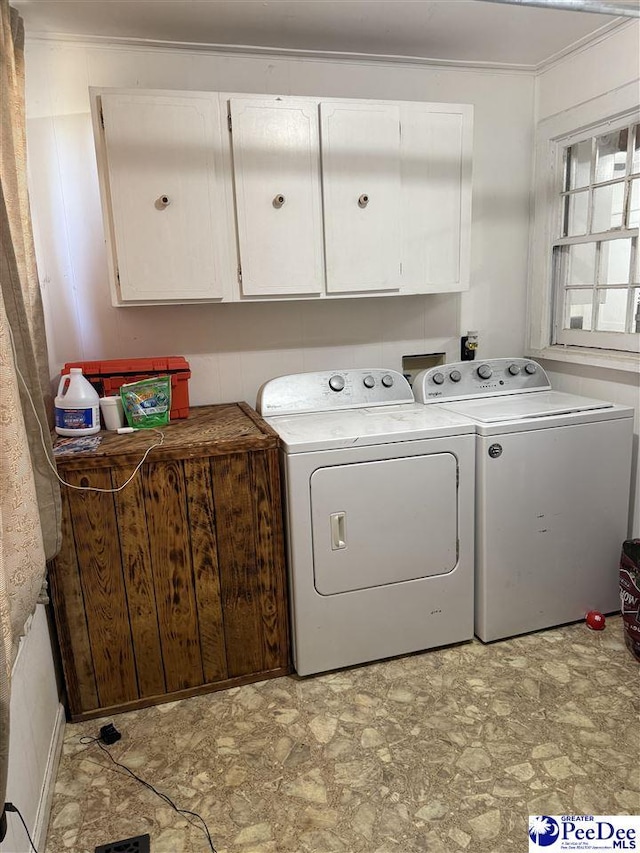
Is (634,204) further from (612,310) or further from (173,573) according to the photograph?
(173,573)

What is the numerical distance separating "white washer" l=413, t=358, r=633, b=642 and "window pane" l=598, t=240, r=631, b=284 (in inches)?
23.1

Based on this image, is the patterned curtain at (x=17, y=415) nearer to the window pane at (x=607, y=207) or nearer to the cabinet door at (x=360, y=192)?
the cabinet door at (x=360, y=192)

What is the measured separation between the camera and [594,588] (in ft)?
8.17

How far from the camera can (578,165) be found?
9.11ft

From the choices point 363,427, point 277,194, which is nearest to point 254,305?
point 277,194

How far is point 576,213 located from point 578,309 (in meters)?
0.47

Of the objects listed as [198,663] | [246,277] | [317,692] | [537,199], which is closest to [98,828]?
[198,663]

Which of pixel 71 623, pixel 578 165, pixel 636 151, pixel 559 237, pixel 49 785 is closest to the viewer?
pixel 49 785

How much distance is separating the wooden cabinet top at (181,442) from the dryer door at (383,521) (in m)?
0.28

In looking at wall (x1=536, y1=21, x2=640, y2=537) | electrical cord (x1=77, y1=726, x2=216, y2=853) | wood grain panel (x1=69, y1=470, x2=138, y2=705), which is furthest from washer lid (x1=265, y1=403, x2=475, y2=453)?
electrical cord (x1=77, y1=726, x2=216, y2=853)

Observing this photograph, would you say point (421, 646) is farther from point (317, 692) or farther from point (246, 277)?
point (246, 277)

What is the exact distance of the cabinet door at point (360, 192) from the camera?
2309 millimetres

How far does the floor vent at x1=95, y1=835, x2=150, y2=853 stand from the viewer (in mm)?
1531

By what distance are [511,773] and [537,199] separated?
8.51 ft
